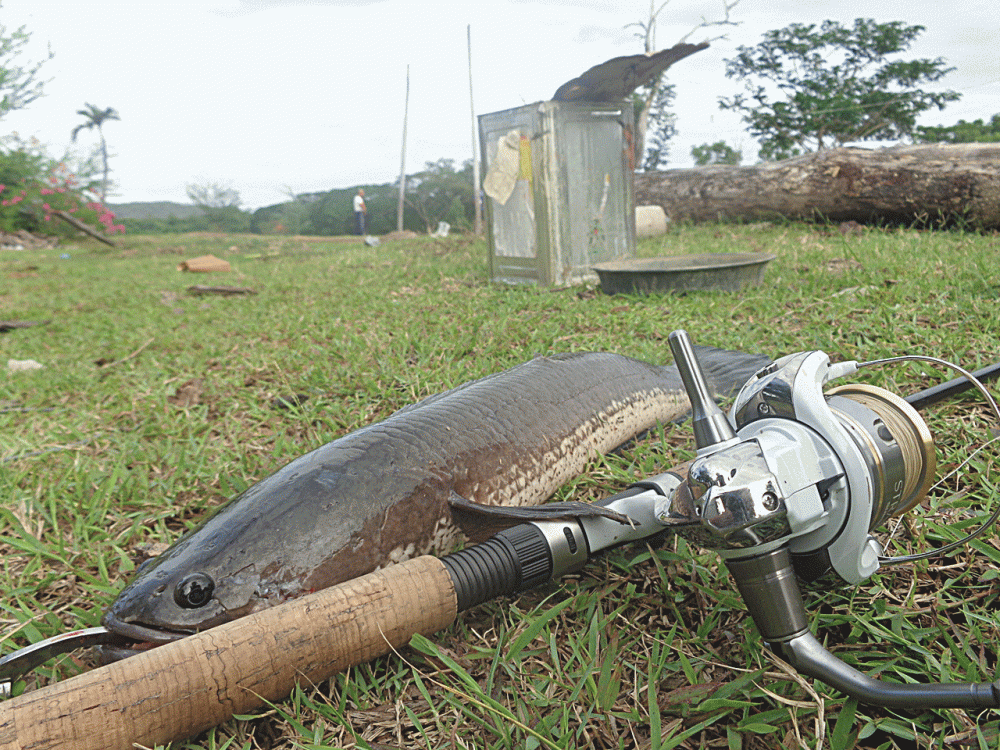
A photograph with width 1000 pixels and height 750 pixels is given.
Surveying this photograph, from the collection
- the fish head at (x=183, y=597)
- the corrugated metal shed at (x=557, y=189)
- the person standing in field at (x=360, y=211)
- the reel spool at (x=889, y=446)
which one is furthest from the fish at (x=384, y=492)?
the person standing in field at (x=360, y=211)

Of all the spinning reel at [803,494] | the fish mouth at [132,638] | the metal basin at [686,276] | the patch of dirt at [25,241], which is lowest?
the fish mouth at [132,638]

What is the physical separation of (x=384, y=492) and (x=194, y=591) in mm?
477

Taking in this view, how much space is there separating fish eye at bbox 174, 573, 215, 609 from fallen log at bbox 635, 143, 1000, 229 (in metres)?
7.75

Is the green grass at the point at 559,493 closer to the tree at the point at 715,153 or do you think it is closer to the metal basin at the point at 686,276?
the metal basin at the point at 686,276

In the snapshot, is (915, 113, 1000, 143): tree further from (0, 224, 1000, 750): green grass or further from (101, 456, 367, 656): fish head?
(101, 456, 367, 656): fish head

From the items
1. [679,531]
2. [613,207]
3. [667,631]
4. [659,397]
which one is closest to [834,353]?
[659,397]

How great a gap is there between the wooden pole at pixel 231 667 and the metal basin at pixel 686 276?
3.43 m

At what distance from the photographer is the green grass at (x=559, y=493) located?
1.28 meters

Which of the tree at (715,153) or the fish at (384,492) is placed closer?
the fish at (384,492)

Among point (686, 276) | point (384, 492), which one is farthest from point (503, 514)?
point (686, 276)

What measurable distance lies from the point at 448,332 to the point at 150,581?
279 centimetres

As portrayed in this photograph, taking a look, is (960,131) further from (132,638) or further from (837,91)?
(132,638)

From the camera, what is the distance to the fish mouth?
1.37 meters

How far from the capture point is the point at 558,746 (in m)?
1.19
